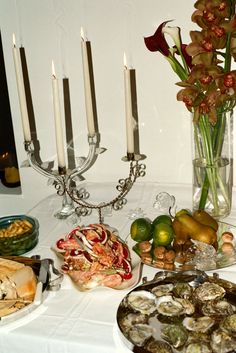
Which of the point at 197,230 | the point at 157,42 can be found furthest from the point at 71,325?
the point at 157,42

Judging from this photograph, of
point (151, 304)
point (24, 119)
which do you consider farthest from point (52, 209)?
point (151, 304)

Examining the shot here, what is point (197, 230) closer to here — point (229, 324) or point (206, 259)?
point (206, 259)

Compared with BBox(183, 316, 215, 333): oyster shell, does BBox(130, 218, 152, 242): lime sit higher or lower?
higher

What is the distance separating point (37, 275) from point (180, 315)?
0.29 meters

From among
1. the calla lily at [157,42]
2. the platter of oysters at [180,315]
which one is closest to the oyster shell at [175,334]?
the platter of oysters at [180,315]

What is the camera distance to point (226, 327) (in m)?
0.72

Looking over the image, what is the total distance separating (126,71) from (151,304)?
1.68 feet

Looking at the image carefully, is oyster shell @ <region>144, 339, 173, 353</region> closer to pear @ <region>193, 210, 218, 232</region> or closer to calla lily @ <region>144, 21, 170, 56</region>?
pear @ <region>193, 210, 218, 232</region>

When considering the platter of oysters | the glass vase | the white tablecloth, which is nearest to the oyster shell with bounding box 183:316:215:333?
the platter of oysters

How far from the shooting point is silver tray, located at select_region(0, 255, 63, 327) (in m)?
0.79

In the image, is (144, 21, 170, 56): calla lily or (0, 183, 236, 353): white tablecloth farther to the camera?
(144, 21, 170, 56): calla lily

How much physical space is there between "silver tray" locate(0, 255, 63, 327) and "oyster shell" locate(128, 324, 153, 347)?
0.62 ft

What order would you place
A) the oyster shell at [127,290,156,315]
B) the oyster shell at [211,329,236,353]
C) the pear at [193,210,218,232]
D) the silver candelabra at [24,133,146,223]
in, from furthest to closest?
the silver candelabra at [24,133,146,223] < the pear at [193,210,218,232] < the oyster shell at [127,290,156,315] < the oyster shell at [211,329,236,353]

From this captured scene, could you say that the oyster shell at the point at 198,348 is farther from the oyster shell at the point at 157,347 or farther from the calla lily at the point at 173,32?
the calla lily at the point at 173,32
